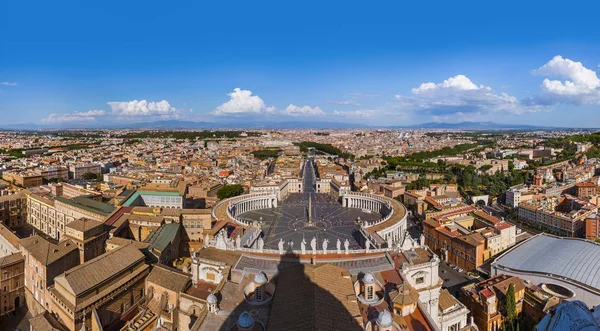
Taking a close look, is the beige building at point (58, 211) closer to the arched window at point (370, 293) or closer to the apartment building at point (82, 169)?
the arched window at point (370, 293)

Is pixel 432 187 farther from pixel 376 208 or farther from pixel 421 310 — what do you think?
pixel 421 310

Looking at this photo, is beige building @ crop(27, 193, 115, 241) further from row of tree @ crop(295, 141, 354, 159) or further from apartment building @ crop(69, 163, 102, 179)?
row of tree @ crop(295, 141, 354, 159)

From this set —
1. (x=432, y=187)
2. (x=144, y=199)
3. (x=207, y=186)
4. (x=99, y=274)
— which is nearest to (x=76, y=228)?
(x=99, y=274)

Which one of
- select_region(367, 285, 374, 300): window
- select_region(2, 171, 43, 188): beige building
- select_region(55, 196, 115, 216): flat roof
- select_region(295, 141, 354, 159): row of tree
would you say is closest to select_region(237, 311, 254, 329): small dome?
select_region(367, 285, 374, 300): window

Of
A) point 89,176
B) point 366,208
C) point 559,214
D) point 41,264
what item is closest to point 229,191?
point 366,208

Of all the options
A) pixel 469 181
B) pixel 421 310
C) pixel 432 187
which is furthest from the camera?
pixel 469 181

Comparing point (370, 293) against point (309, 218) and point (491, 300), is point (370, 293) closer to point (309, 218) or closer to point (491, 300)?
point (491, 300)
